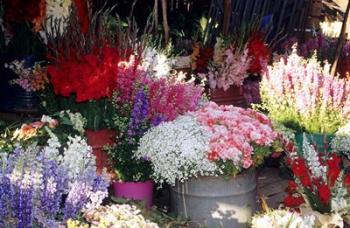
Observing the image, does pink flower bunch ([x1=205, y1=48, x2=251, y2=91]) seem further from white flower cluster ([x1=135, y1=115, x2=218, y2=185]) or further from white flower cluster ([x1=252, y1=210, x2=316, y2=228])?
white flower cluster ([x1=252, y1=210, x2=316, y2=228])

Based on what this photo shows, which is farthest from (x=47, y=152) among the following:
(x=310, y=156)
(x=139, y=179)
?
(x=310, y=156)

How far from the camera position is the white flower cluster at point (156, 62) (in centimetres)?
424

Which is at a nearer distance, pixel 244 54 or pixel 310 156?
pixel 310 156

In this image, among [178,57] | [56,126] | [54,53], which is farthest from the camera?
[178,57]

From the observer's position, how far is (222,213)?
370 centimetres

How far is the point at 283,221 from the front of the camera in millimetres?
2994

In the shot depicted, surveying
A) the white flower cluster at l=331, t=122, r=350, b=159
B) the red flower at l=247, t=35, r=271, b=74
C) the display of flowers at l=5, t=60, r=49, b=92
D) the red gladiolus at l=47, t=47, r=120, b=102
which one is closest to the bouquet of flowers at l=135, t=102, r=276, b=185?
the red gladiolus at l=47, t=47, r=120, b=102

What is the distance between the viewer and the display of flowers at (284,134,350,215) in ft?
10.9

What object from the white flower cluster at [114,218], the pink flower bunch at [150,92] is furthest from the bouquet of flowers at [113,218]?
the pink flower bunch at [150,92]

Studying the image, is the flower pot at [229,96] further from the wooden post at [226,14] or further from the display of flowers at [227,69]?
the wooden post at [226,14]

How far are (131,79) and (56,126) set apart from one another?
533 millimetres

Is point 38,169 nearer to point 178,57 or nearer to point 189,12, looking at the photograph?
point 178,57

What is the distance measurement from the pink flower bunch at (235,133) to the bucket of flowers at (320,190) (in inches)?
10.3

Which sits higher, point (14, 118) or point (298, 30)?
Result: point (298, 30)
